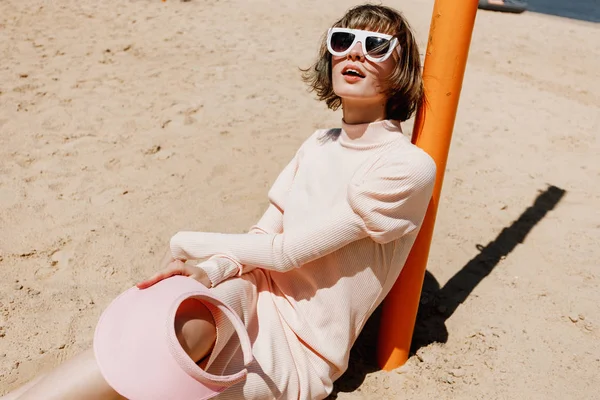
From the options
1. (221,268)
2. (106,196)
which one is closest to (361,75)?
(221,268)

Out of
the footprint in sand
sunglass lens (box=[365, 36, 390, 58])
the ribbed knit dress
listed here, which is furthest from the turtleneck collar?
the footprint in sand

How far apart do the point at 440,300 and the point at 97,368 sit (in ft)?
5.56

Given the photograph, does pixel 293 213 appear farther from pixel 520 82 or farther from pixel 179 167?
pixel 520 82

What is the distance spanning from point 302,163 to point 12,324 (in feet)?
4.84

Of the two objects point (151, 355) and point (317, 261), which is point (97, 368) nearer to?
point (151, 355)

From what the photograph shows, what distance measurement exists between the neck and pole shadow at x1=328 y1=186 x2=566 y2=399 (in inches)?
42.4

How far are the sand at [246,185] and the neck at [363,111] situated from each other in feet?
3.55

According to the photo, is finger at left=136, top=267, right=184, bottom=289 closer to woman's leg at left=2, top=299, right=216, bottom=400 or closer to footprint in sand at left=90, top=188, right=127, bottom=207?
woman's leg at left=2, top=299, right=216, bottom=400

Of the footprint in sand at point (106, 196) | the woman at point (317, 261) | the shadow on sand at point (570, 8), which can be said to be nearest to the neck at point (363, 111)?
the woman at point (317, 261)

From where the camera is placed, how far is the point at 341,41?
1817mm

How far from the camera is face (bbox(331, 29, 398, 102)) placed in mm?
1778

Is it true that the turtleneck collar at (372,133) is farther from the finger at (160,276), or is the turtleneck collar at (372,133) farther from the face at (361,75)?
the finger at (160,276)

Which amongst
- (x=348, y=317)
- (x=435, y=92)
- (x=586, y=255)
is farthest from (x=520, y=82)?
(x=348, y=317)

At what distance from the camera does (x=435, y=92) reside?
1848 millimetres
